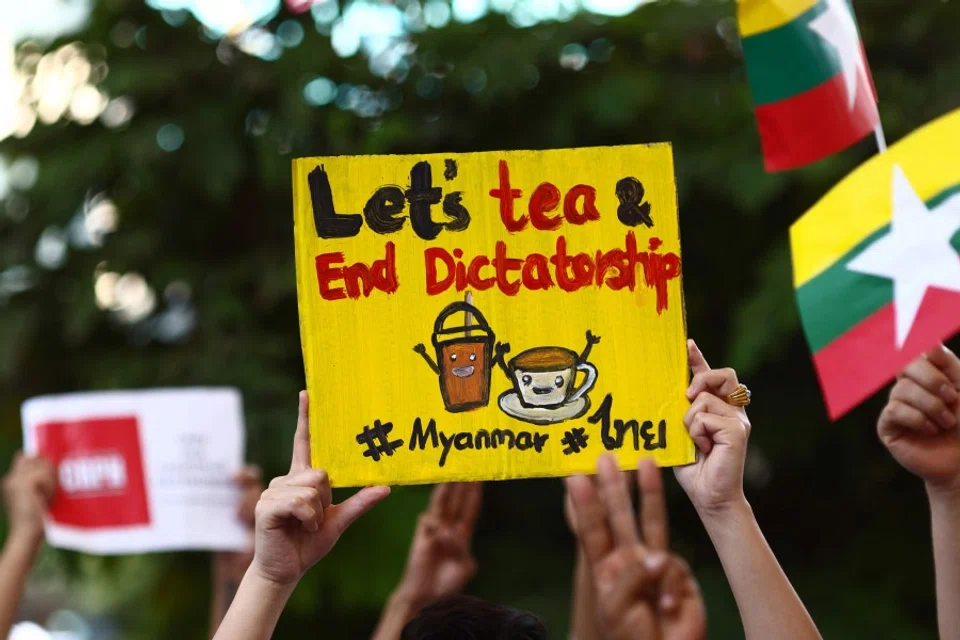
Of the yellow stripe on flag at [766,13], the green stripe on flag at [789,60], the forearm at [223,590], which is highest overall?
the yellow stripe on flag at [766,13]

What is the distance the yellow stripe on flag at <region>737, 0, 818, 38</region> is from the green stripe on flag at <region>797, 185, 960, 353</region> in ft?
1.48

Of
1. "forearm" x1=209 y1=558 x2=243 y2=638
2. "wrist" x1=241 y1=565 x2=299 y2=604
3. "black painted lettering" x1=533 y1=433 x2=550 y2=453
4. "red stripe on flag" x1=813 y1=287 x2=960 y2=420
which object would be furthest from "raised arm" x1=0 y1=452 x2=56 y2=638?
"red stripe on flag" x1=813 y1=287 x2=960 y2=420

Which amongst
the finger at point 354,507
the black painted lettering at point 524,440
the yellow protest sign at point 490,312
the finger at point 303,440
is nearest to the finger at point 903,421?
the yellow protest sign at point 490,312

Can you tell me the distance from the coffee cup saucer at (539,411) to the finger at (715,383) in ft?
0.57

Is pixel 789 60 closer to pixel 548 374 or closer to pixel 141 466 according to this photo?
pixel 548 374

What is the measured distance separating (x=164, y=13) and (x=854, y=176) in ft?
8.85

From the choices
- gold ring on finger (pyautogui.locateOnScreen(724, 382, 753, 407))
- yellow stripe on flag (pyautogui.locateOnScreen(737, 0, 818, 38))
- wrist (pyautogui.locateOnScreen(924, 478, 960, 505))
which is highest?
yellow stripe on flag (pyautogui.locateOnScreen(737, 0, 818, 38))

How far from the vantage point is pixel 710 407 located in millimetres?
1792

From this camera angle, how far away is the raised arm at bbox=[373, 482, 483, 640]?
245cm

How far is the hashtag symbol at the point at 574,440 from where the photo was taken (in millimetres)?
1838

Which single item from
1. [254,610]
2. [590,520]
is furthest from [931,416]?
[254,610]

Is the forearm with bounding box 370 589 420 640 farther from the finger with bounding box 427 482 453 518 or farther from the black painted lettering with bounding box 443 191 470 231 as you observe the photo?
the black painted lettering with bounding box 443 191 470 231

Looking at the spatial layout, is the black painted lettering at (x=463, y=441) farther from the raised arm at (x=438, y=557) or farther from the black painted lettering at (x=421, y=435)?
the raised arm at (x=438, y=557)

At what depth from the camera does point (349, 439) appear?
1.82 m
